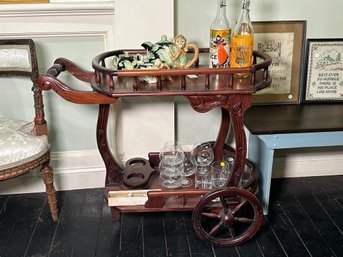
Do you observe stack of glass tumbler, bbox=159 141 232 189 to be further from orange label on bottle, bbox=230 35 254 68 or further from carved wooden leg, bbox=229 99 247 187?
orange label on bottle, bbox=230 35 254 68

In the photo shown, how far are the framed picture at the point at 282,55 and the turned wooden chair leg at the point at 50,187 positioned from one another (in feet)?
3.43

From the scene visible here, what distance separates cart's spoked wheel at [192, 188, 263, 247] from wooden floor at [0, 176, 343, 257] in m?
0.05

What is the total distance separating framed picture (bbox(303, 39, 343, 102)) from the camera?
200 cm

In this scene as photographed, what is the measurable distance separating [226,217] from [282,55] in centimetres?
86

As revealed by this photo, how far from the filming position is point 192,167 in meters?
1.86

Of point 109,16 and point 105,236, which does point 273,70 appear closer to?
point 109,16

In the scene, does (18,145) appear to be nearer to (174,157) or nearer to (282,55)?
(174,157)

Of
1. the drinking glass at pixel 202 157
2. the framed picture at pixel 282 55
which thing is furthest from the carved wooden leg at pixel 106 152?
the framed picture at pixel 282 55

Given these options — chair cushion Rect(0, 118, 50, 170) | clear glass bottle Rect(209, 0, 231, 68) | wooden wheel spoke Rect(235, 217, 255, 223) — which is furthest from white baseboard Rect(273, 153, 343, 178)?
chair cushion Rect(0, 118, 50, 170)

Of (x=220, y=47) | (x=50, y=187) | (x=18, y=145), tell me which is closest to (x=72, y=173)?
(x=50, y=187)

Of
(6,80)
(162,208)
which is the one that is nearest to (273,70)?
(162,208)

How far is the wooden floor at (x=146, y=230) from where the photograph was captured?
1.69 meters

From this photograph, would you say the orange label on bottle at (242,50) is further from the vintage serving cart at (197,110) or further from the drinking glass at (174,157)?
the drinking glass at (174,157)

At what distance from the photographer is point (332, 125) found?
1778 millimetres
